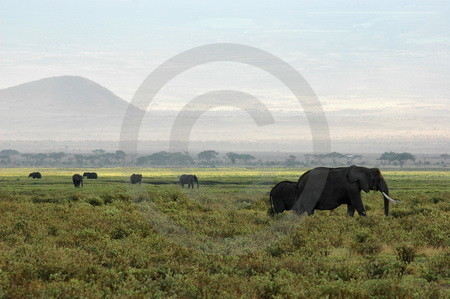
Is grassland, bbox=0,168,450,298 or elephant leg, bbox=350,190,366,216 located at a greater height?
elephant leg, bbox=350,190,366,216

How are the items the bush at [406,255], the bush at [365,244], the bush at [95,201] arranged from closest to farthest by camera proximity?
the bush at [406,255], the bush at [365,244], the bush at [95,201]

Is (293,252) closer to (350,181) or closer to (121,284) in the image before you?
(121,284)

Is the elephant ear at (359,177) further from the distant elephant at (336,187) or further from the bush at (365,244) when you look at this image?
the bush at (365,244)

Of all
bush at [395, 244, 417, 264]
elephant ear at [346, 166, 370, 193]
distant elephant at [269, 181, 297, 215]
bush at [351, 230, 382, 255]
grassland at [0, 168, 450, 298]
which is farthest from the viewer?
distant elephant at [269, 181, 297, 215]

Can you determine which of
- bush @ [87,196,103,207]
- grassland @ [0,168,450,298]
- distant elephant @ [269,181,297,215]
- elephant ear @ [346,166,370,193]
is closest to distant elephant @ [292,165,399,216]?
elephant ear @ [346,166,370,193]

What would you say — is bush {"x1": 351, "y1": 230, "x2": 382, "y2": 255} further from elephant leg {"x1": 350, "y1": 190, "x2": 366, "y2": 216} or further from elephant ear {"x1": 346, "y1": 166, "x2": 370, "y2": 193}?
elephant ear {"x1": 346, "y1": 166, "x2": 370, "y2": 193}

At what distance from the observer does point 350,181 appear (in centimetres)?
2277

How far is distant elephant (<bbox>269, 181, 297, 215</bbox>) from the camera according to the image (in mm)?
24219

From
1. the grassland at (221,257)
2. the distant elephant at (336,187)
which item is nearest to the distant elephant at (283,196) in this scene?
the distant elephant at (336,187)

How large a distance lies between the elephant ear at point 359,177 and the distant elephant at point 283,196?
2.73m

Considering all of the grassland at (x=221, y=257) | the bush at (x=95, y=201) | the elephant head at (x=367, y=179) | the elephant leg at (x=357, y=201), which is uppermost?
the elephant head at (x=367, y=179)

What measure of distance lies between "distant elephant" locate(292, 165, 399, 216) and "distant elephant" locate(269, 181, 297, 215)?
96 centimetres

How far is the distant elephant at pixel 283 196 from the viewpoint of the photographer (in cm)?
2422

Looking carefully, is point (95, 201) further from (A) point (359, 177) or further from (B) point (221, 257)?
(B) point (221, 257)
